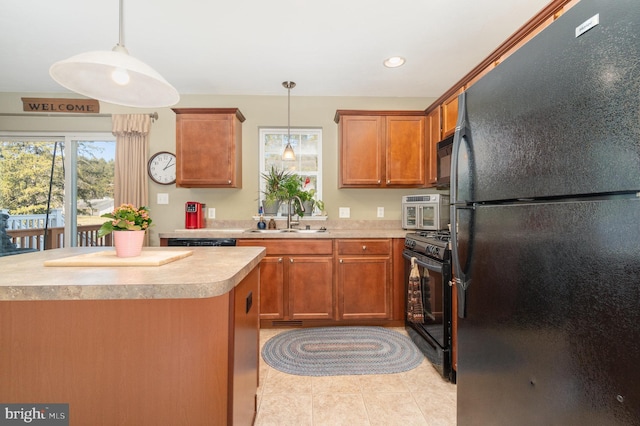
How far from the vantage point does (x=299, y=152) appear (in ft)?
11.6

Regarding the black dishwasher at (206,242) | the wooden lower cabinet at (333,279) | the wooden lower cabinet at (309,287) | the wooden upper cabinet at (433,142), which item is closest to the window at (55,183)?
the black dishwasher at (206,242)

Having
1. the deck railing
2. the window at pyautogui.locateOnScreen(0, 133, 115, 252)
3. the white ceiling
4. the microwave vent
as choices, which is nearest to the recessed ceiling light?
the white ceiling

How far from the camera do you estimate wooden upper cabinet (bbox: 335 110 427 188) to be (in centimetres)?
314

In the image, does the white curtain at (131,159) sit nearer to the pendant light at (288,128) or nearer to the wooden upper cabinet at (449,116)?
the pendant light at (288,128)

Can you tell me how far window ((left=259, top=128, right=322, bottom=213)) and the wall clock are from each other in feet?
3.38

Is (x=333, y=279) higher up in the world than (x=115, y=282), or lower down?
lower down

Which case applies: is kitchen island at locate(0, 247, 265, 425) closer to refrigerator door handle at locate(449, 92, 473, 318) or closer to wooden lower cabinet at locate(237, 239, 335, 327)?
refrigerator door handle at locate(449, 92, 473, 318)

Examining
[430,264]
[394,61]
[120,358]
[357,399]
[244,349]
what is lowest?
[357,399]

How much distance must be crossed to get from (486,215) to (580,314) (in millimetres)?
453

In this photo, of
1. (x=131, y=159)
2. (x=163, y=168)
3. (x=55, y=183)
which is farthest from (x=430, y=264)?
(x=55, y=183)

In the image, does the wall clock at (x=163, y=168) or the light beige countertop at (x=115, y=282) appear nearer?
the light beige countertop at (x=115, y=282)

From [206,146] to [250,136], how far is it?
0.56 meters

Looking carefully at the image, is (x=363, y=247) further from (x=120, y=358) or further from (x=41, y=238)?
(x=41, y=238)

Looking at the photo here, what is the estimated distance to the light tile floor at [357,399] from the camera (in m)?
1.63
